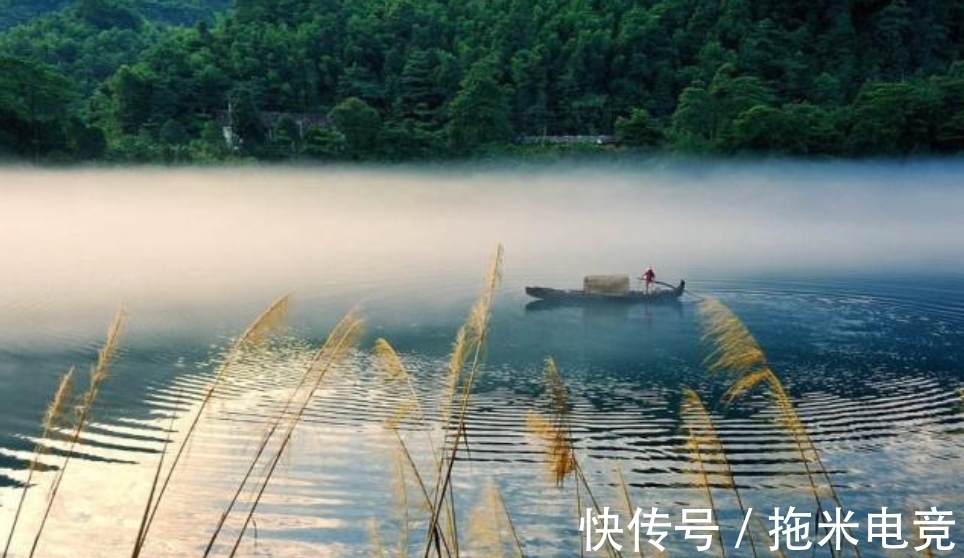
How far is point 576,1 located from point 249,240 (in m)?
51.4

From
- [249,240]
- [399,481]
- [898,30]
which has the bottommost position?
[249,240]

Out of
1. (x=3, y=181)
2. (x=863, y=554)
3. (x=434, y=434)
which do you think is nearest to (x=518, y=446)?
(x=434, y=434)

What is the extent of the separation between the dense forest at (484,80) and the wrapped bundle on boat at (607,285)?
1676 inches

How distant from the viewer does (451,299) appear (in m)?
29.2

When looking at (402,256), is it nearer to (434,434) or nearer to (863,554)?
(434,434)

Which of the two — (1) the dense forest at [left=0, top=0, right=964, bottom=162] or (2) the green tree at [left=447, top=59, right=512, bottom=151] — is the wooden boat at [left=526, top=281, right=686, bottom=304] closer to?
(1) the dense forest at [left=0, top=0, right=964, bottom=162]

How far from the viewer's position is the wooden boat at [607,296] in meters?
27.8

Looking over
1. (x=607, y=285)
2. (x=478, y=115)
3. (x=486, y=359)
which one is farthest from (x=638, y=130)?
(x=486, y=359)

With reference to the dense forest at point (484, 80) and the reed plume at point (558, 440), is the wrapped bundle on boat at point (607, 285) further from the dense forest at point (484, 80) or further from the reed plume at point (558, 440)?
the dense forest at point (484, 80)

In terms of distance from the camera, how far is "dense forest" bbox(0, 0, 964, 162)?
68625 mm

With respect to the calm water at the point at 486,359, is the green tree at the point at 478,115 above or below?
above

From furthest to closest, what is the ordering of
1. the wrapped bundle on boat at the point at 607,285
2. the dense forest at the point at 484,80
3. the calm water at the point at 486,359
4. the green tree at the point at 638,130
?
1. the green tree at the point at 638,130
2. the dense forest at the point at 484,80
3. the wrapped bundle on boat at the point at 607,285
4. the calm water at the point at 486,359

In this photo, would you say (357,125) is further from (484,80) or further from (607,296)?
(607,296)

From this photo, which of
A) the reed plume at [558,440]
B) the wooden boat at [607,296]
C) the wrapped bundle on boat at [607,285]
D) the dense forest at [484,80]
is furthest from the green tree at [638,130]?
the reed plume at [558,440]
